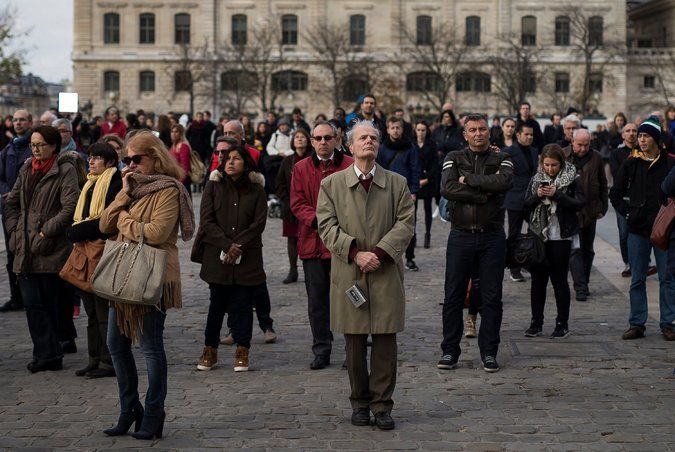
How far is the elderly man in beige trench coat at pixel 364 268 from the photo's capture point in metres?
7.63

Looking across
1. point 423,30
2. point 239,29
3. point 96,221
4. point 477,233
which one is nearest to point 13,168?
point 96,221

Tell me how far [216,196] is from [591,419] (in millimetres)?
3573

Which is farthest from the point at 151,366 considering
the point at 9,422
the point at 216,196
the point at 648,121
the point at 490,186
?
the point at 648,121

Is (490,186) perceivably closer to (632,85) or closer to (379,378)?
(379,378)

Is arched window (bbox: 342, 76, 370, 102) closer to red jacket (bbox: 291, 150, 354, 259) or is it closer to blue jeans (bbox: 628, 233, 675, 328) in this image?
blue jeans (bbox: 628, 233, 675, 328)

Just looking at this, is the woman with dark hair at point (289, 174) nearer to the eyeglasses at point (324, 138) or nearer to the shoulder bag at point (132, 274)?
the eyeglasses at point (324, 138)

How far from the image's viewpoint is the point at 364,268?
7.57 metres

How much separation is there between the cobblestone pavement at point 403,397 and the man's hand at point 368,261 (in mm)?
1028

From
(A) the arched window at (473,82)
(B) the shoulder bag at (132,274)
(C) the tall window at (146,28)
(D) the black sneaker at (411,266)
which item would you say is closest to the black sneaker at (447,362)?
(B) the shoulder bag at (132,274)

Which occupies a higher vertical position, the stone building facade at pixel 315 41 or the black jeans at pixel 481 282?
the stone building facade at pixel 315 41

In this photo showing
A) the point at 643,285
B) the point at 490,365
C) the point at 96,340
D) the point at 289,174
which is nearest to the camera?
the point at 96,340

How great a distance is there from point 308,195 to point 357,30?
7831 cm

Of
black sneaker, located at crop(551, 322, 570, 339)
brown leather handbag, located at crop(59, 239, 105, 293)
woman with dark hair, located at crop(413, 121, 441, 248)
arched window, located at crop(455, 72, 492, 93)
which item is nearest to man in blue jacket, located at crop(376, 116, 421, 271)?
woman with dark hair, located at crop(413, 121, 441, 248)

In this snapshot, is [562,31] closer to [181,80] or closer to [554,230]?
[181,80]
